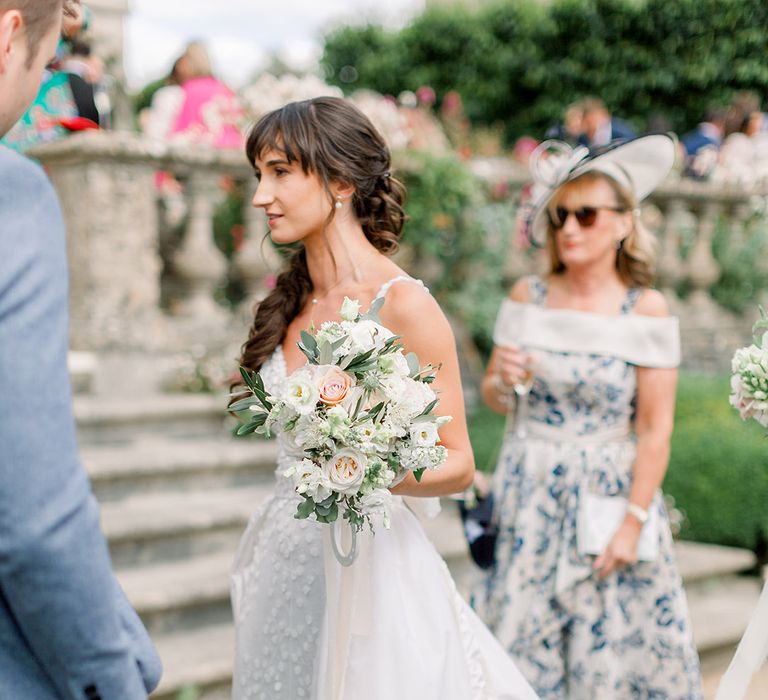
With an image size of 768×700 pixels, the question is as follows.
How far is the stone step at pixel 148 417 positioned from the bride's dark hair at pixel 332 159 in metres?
2.47

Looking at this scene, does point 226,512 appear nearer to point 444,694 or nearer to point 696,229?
point 444,694

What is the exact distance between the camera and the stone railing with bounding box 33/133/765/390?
5.44 meters

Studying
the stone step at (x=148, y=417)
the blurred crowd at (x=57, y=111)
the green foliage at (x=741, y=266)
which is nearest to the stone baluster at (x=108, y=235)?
the blurred crowd at (x=57, y=111)

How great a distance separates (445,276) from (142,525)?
3.15 meters

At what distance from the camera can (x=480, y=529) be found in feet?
11.7

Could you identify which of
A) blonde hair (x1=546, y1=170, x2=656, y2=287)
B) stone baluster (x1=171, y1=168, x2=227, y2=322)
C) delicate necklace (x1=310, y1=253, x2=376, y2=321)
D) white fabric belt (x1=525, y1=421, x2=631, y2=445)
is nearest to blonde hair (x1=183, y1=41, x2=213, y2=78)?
stone baluster (x1=171, y1=168, x2=227, y2=322)

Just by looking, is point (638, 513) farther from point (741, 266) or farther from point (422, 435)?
point (741, 266)

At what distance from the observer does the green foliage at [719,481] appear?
598cm

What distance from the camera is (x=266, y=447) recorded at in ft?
18.1

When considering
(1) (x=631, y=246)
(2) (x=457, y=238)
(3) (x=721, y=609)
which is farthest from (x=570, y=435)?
(2) (x=457, y=238)

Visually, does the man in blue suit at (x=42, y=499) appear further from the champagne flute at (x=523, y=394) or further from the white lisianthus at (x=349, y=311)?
the champagne flute at (x=523, y=394)

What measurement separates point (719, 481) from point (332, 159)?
4.25m

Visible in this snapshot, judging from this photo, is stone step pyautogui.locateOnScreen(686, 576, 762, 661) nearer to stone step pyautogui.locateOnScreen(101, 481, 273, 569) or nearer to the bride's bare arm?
stone step pyautogui.locateOnScreen(101, 481, 273, 569)

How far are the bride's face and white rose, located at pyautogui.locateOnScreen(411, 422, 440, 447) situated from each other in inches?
27.5
